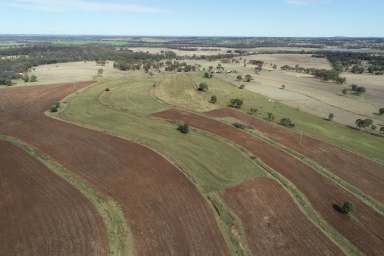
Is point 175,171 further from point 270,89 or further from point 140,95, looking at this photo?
point 270,89

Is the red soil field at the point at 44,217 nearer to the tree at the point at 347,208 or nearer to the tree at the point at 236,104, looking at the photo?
the tree at the point at 347,208

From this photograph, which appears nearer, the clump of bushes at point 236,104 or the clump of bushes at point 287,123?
the clump of bushes at point 287,123

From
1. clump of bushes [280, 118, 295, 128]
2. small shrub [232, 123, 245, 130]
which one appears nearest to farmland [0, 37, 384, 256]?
small shrub [232, 123, 245, 130]

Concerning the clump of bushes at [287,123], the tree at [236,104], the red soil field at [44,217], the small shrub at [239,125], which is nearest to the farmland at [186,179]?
the red soil field at [44,217]

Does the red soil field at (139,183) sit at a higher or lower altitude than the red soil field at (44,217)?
lower

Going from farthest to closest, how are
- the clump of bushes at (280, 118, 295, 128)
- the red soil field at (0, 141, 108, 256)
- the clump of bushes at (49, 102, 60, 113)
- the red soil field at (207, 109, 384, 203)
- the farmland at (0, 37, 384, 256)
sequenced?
the clump of bushes at (49, 102, 60, 113)
the clump of bushes at (280, 118, 295, 128)
the red soil field at (207, 109, 384, 203)
the farmland at (0, 37, 384, 256)
the red soil field at (0, 141, 108, 256)

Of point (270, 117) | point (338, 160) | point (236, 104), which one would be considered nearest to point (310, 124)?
point (270, 117)

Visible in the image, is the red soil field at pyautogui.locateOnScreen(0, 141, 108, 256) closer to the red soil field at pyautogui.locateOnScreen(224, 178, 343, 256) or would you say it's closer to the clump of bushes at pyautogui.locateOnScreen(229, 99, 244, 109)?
the red soil field at pyautogui.locateOnScreen(224, 178, 343, 256)

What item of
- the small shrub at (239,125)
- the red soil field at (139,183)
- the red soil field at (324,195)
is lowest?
the red soil field at (324,195)
